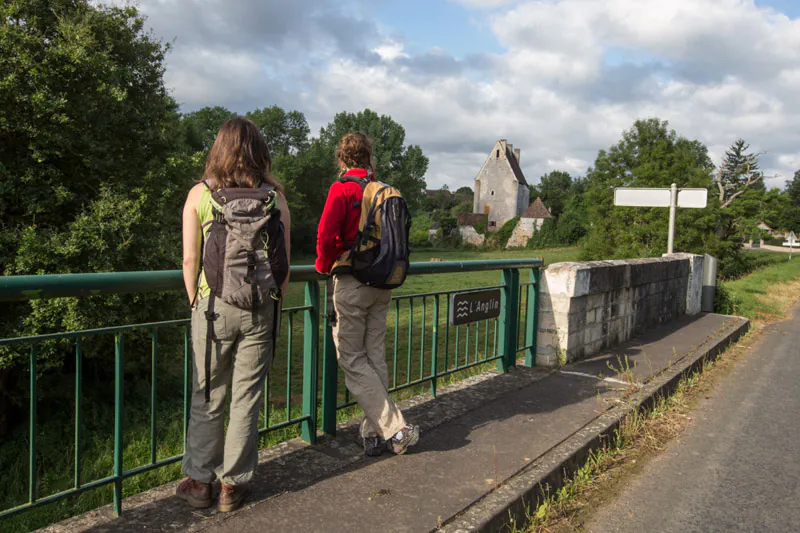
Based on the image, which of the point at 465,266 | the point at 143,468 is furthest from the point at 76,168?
the point at 143,468

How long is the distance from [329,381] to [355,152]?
4.64 ft

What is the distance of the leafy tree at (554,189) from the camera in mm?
95500

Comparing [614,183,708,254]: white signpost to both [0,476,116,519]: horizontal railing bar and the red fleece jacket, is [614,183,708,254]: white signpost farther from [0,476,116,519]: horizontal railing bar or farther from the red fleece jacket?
[0,476,116,519]: horizontal railing bar

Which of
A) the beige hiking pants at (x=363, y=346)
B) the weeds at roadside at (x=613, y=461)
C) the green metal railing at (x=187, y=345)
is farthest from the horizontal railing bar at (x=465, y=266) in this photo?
the weeds at roadside at (x=613, y=461)

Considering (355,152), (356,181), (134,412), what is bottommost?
(134,412)

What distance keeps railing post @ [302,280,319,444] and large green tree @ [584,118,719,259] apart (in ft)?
69.7

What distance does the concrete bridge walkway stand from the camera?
8.78 feet

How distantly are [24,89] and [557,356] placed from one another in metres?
9.03

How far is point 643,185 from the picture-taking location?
26.8 metres

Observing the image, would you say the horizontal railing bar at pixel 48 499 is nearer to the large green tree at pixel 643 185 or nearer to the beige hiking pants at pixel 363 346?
the beige hiking pants at pixel 363 346

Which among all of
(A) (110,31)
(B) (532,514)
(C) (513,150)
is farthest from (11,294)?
(C) (513,150)

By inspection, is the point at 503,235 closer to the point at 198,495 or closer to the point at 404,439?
the point at 404,439

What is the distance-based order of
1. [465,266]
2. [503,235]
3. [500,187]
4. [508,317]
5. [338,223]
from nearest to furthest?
[338,223], [465,266], [508,317], [503,235], [500,187]

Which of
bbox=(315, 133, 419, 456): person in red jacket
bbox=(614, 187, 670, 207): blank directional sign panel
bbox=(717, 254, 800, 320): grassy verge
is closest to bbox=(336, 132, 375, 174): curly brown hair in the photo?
bbox=(315, 133, 419, 456): person in red jacket
